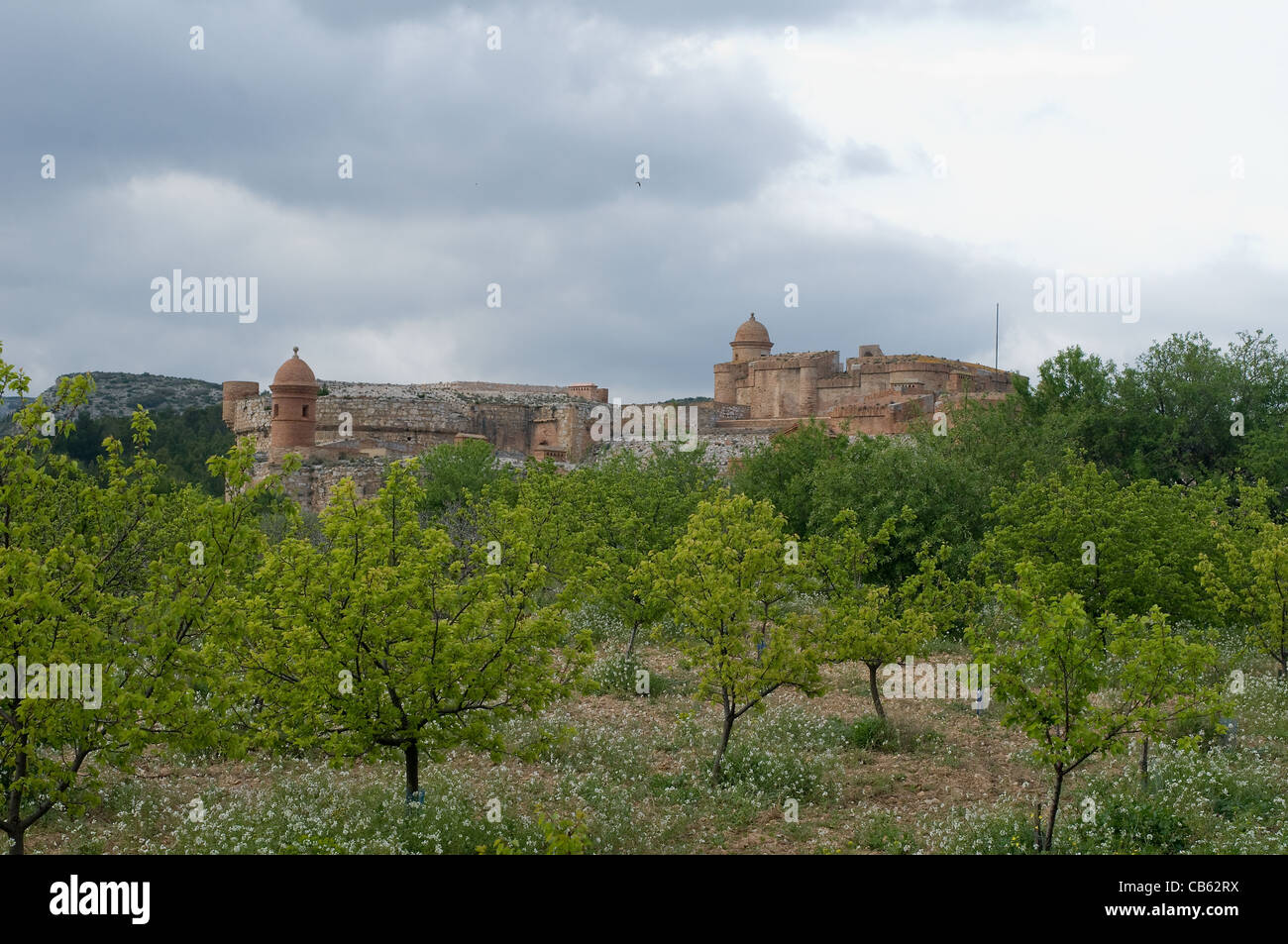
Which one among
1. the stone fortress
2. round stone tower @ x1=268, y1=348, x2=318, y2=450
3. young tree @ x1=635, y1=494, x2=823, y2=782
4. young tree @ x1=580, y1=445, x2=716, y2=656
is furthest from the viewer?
the stone fortress

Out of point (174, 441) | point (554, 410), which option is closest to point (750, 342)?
point (554, 410)

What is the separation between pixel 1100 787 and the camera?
12.4 meters

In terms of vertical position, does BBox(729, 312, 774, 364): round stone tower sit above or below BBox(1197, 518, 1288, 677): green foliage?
above

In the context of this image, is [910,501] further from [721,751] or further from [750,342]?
[750,342]

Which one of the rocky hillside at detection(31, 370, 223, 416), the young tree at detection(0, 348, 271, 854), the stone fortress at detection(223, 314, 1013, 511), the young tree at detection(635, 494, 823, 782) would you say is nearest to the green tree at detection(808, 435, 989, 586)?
the young tree at detection(635, 494, 823, 782)

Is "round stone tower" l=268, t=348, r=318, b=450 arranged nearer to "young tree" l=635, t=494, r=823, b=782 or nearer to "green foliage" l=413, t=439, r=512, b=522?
"green foliage" l=413, t=439, r=512, b=522

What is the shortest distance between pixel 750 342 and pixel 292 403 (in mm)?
24574

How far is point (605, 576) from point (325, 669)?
8645 millimetres

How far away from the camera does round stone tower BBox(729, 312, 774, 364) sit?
181 ft

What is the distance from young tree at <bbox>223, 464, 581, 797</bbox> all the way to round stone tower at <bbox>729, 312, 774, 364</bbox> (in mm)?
45012

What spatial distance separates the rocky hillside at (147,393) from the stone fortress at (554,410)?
32827 mm

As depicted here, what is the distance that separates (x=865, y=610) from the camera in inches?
573
